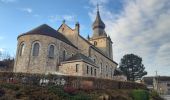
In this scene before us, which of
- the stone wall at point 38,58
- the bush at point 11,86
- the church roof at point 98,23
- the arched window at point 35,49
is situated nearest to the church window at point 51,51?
the stone wall at point 38,58

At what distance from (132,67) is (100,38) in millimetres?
24752

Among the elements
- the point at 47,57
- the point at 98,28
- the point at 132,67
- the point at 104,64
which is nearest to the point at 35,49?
the point at 47,57

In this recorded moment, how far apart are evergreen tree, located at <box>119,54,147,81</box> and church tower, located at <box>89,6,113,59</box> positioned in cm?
1956

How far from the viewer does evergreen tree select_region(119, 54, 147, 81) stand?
6725cm

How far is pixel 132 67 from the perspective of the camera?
68688 millimetres

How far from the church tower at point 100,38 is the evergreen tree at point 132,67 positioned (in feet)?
64.2

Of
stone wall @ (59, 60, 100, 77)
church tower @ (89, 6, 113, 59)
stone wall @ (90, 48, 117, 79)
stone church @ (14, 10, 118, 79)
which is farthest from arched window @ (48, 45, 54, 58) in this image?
church tower @ (89, 6, 113, 59)

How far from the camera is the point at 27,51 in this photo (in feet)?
94.1

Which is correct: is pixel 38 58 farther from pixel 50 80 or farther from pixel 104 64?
pixel 104 64

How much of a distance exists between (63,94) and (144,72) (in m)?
58.2

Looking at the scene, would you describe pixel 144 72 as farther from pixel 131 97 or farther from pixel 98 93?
pixel 98 93

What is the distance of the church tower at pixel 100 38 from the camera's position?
50.3m

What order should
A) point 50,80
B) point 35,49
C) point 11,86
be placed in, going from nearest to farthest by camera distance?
1. point 11,86
2. point 50,80
3. point 35,49

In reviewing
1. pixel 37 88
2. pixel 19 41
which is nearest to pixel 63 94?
pixel 37 88
